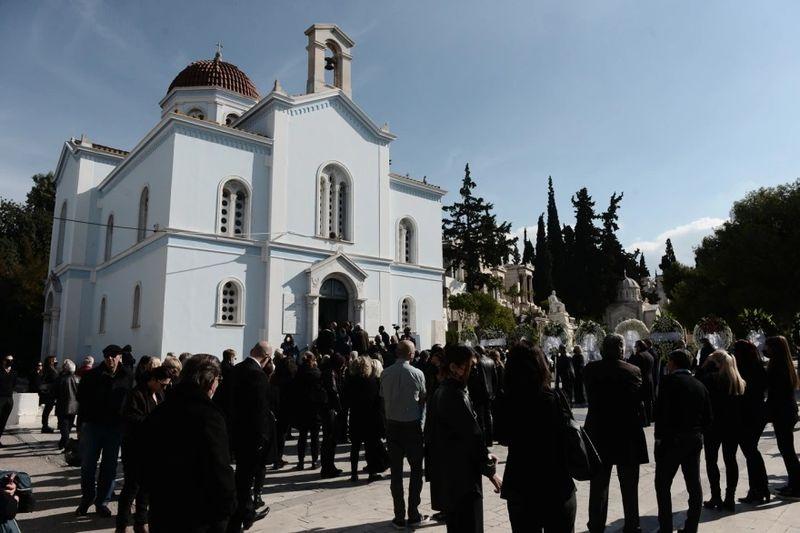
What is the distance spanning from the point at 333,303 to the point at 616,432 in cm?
1905

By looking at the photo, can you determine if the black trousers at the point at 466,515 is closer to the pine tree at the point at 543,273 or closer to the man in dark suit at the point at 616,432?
the man in dark suit at the point at 616,432

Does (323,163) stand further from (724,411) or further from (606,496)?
(606,496)

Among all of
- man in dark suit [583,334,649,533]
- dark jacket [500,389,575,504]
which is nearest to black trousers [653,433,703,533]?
man in dark suit [583,334,649,533]

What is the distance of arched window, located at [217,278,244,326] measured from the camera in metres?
20.3

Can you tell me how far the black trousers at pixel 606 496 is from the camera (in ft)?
16.5

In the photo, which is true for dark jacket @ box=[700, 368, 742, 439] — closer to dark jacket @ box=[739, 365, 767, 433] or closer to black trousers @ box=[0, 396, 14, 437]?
dark jacket @ box=[739, 365, 767, 433]

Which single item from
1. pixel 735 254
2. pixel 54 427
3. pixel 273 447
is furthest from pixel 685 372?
pixel 735 254

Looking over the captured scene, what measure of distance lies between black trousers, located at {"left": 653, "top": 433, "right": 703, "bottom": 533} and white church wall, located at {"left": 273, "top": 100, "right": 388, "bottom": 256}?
60.4 ft

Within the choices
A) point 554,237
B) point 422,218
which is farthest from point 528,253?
point 422,218

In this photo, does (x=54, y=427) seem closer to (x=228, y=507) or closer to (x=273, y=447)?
(x=273, y=447)

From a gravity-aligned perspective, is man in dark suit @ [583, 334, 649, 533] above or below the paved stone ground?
above

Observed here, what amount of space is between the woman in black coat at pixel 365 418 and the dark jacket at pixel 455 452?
373cm

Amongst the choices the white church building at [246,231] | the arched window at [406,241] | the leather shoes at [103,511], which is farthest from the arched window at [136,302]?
the leather shoes at [103,511]

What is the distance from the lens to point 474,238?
4738cm
